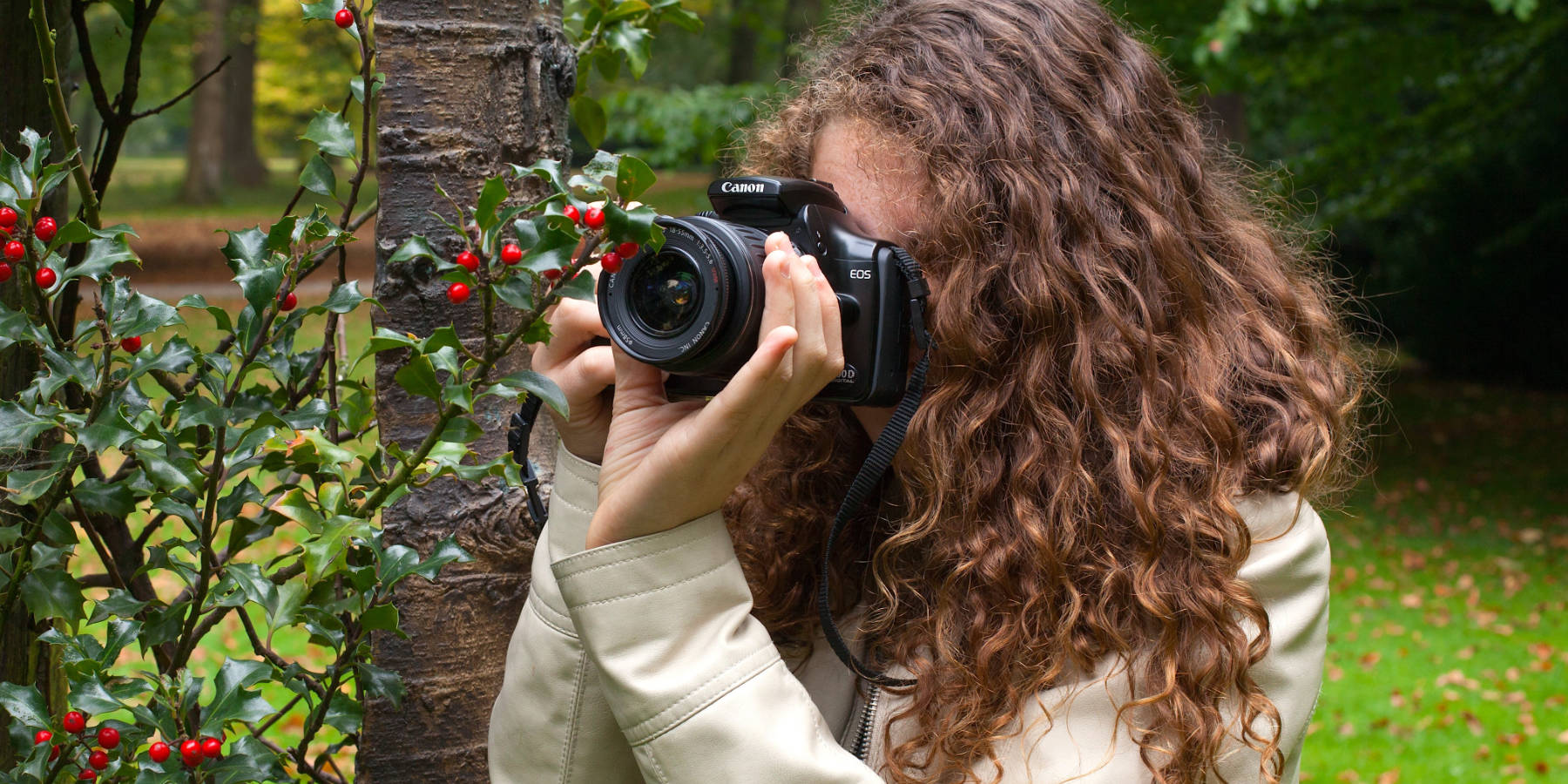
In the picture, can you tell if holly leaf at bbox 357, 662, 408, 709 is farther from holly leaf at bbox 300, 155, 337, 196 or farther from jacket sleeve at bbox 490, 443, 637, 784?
holly leaf at bbox 300, 155, 337, 196

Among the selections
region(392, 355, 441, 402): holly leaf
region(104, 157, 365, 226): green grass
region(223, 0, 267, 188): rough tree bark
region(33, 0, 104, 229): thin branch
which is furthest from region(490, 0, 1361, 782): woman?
region(223, 0, 267, 188): rough tree bark

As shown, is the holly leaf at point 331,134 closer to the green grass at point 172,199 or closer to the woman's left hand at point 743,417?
the woman's left hand at point 743,417

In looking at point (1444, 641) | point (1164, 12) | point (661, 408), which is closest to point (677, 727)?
point (661, 408)

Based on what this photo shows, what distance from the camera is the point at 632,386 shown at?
1.16 metres

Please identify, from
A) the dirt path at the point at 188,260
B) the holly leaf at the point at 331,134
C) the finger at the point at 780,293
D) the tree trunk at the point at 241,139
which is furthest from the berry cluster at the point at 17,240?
the tree trunk at the point at 241,139

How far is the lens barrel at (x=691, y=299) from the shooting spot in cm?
108

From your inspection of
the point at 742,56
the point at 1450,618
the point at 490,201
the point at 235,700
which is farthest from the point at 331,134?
the point at 742,56

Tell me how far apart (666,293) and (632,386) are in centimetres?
10

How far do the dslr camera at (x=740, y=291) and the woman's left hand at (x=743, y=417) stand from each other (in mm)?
38

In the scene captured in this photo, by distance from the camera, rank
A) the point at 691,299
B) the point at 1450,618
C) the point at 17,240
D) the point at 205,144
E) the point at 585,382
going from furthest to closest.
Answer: the point at 205,144 → the point at 1450,618 → the point at 585,382 → the point at 691,299 → the point at 17,240

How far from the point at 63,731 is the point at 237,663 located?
0.44ft

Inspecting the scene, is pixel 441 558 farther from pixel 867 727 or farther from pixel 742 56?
pixel 742 56

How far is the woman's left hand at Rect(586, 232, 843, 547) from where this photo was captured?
103 centimetres

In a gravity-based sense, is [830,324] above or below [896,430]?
above
